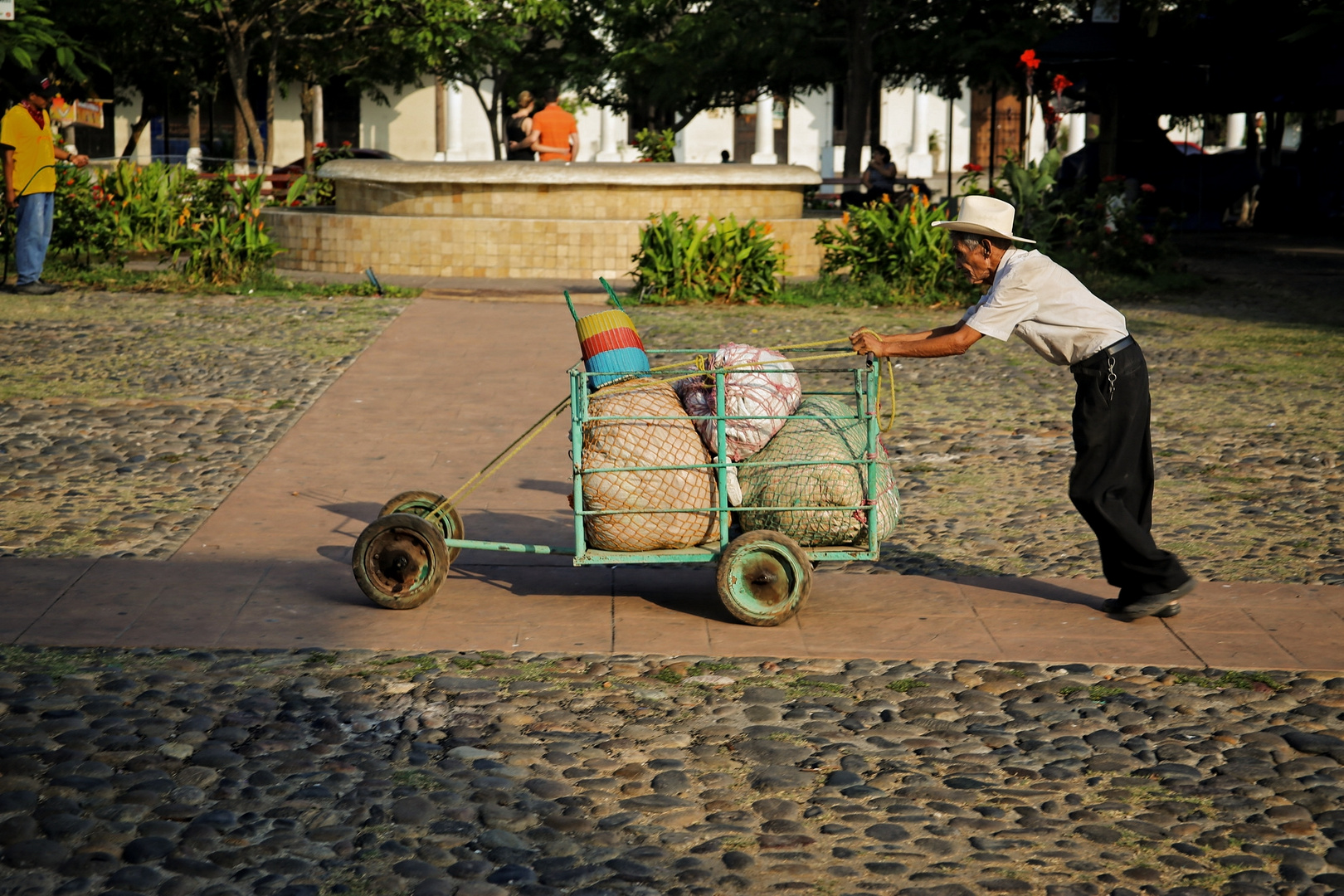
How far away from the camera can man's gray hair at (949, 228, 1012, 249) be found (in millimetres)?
5098

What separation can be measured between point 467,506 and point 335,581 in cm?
124

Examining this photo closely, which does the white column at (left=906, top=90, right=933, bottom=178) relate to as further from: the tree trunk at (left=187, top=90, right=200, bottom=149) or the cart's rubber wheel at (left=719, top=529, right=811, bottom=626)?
the cart's rubber wheel at (left=719, top=529, right=811, bottom=626)

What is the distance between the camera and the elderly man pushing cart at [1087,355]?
497 cm

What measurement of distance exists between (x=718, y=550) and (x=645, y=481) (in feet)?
1.18

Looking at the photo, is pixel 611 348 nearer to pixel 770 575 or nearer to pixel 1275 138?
pixel 770 575

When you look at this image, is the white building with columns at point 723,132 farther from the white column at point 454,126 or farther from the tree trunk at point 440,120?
the tree trunk at point 440,120

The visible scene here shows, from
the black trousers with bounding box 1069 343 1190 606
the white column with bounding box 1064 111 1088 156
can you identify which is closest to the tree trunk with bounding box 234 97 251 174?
the black trousers with bounding box 1069 343 1190 606

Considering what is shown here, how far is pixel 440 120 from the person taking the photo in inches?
1934

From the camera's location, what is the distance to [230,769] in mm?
3807

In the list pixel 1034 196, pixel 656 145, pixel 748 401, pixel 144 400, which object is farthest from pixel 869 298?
pixel 656 145

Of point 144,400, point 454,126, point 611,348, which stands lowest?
point 144,400

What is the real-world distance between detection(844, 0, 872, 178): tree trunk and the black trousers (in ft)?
61.3

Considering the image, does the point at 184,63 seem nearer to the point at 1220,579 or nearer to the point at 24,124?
the point at 24,124

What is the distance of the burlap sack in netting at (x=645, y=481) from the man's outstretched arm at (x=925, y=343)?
66cm
